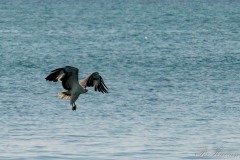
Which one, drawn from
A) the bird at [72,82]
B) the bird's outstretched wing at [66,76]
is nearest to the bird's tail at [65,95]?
the bird at [72,82]

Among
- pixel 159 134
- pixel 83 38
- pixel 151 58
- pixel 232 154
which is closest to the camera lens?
pixel 232 154

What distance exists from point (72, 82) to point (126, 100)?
1592 cm

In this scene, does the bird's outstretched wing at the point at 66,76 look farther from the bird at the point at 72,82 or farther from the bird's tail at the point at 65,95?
the bird's tail at the point at 65,95

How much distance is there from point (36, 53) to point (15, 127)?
Answer: 102 ft

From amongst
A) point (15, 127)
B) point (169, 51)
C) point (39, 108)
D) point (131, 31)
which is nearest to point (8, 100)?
point (39, 108)

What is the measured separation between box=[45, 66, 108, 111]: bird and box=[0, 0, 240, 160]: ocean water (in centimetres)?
365

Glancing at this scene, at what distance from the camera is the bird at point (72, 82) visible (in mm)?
23531

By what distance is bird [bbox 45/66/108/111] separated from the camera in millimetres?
23531

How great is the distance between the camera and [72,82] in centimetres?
2408

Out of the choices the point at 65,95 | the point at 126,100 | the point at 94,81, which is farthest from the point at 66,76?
the point at 126,100

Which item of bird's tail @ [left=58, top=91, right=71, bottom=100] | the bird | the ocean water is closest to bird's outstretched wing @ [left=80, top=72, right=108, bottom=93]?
the bird

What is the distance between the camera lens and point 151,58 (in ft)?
198

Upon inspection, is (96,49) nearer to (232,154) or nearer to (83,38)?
(83,38)

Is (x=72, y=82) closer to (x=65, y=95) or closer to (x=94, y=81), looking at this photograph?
(x=65, y=95)
